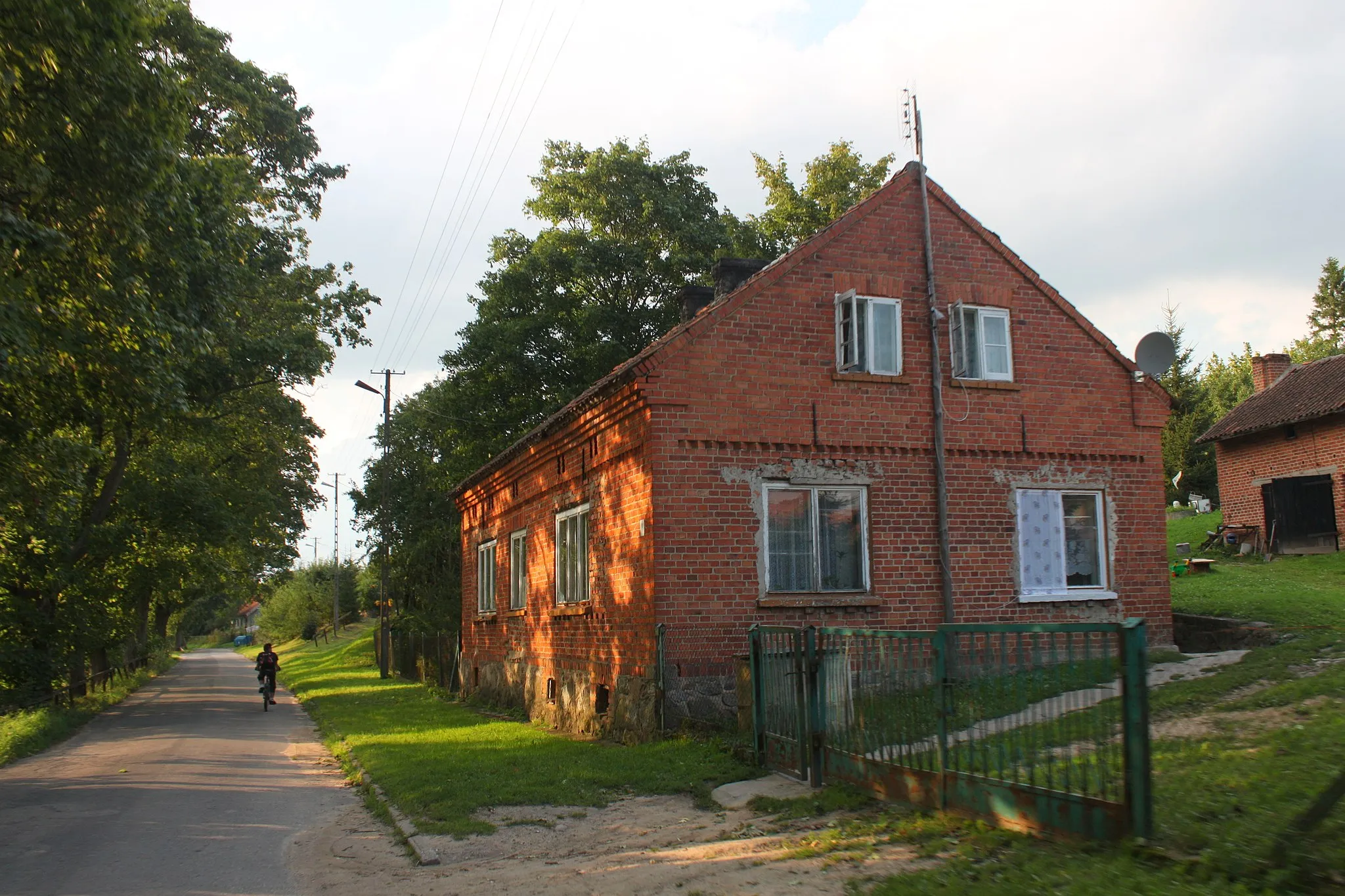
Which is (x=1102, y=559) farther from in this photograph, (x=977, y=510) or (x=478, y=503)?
(x=478, y=503)

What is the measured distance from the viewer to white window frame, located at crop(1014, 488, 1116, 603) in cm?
1427

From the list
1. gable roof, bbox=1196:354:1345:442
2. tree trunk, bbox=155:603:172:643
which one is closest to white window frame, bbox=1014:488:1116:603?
gable roof, bbox=1196:354:1345:442

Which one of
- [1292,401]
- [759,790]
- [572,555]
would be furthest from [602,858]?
[1292,401]

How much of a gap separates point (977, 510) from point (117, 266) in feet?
36.3

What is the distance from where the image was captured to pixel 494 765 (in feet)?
39.1

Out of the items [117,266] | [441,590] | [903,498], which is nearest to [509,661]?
[903,498]

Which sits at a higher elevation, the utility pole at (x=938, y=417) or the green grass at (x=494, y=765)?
the utility pole at (x=938, y=417)

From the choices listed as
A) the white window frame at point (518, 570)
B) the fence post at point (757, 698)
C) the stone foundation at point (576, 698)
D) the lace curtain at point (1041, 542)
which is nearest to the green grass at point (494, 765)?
the fence post at point (757, 698)

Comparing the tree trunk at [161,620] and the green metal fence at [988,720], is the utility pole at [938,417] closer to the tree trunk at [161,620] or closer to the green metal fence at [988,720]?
the green metal fence at [988,720]

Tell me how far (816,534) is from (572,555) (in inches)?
Answer: 179

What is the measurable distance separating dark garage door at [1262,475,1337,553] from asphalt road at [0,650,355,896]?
2473cm

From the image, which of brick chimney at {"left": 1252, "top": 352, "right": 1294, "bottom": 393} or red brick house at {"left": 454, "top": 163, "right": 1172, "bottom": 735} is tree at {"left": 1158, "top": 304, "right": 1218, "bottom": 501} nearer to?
brick chimney at {"left": 1252, "top": 352, "right": 1294, "bottom": 393}

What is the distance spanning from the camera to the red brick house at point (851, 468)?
1281 centimetres

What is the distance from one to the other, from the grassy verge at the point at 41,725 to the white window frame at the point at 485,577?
8.21m
